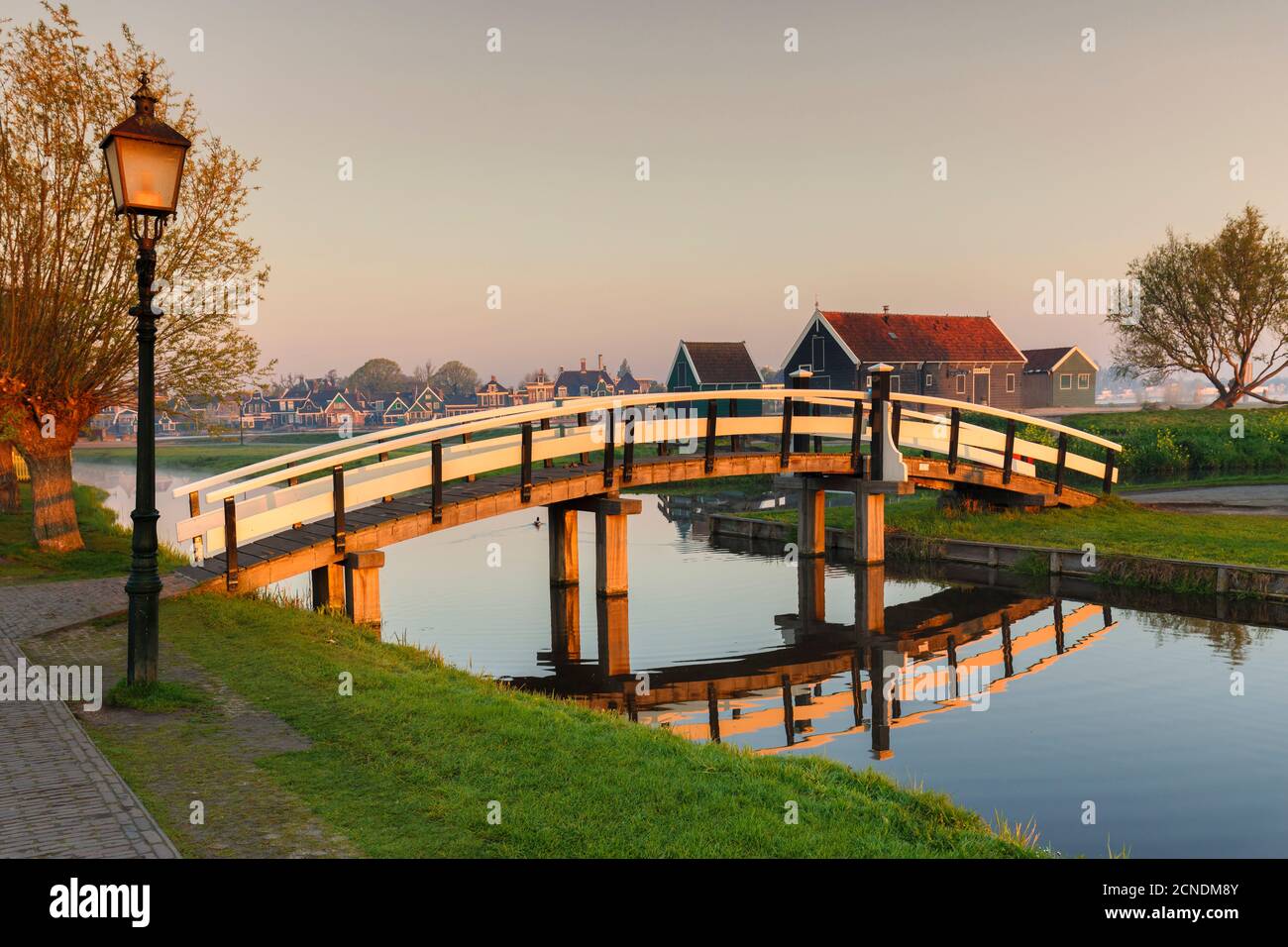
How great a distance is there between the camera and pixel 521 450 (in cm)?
1669

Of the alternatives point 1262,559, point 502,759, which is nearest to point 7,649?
point 502,759

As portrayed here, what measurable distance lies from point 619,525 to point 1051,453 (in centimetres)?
1274

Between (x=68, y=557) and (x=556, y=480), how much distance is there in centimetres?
879

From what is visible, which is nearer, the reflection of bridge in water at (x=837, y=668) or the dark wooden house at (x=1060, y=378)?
the reflection of bridge in water at (x=837, y=668)

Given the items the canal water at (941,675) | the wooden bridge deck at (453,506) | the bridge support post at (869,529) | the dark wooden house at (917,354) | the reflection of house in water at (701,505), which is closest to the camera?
the canal water at (941,675)

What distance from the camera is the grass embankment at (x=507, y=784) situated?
5.96m

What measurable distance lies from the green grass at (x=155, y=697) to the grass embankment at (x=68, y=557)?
7611 millimetres

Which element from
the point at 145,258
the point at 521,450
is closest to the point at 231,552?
the point at 521,450

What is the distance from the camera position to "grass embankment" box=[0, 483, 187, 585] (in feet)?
53.1

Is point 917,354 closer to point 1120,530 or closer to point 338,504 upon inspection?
point 1120,530

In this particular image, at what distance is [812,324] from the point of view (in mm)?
54875

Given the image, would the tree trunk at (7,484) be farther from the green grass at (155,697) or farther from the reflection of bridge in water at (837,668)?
the green grass at (155,697)

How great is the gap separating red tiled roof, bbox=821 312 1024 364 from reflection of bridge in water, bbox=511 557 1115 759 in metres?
36.2

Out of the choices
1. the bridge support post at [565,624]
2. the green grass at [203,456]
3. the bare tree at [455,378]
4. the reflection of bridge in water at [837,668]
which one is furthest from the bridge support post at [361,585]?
the bare tree at [455,378]
